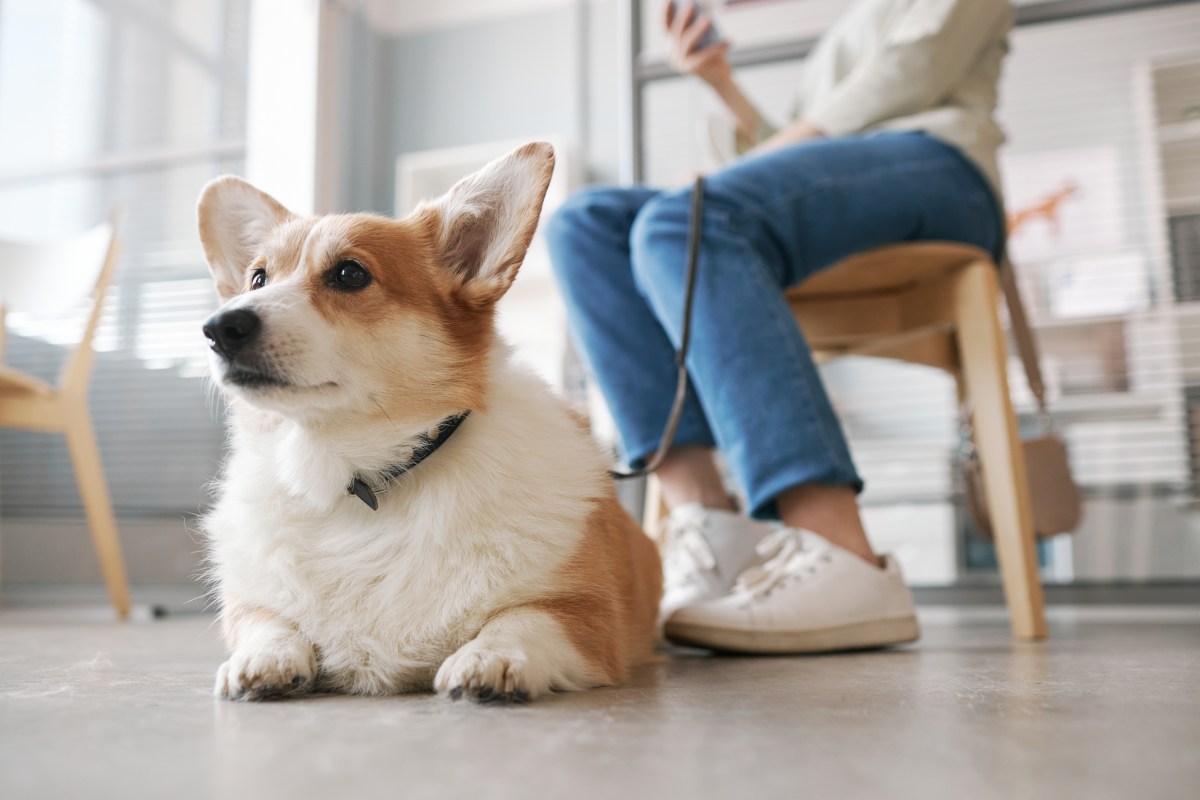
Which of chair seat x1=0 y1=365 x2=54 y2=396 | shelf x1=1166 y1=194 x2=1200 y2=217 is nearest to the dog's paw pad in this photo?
chair seat x1=0 y1=365 x2=54 y2=396

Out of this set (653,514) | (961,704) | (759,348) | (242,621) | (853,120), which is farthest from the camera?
(653,514)

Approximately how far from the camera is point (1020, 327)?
5.50 feet

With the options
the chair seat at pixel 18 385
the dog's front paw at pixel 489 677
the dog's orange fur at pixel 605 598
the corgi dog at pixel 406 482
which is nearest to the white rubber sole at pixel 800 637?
the dog's orange fur at pixel 605 598

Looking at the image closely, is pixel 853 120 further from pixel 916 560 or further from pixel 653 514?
pixel 916 560

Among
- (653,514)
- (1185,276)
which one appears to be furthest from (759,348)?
(1185,276)

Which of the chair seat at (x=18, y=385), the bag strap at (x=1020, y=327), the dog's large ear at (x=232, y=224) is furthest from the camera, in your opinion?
the chair seat at (x=18, y=385)

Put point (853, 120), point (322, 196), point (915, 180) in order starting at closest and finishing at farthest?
point (915, 180), point (853, 120), point (322, 196)

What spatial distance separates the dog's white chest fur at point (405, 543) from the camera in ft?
2.78

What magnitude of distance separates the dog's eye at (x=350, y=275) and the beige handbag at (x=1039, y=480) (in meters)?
1.14

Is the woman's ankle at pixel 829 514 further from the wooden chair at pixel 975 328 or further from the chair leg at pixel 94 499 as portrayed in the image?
the chair leg at pixel 94 499

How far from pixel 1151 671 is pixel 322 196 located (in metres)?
2.48

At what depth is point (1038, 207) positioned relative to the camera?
8.50 feet

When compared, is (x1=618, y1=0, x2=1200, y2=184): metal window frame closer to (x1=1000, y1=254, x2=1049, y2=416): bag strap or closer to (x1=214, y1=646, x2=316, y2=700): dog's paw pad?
(x1=1000, y1=254, x2=1049, y2=416): bag strap

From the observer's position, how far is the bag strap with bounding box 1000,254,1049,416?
159 centimetres
